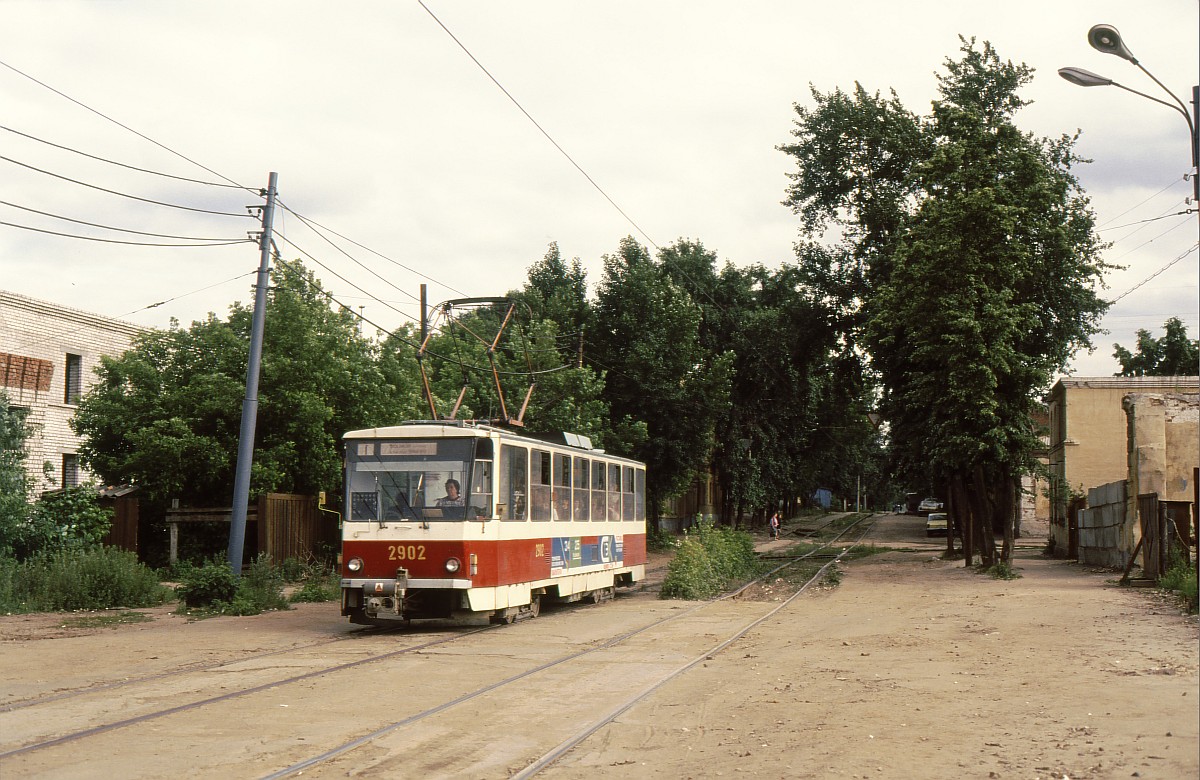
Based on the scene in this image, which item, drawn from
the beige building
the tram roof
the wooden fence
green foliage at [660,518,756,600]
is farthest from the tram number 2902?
the beige building

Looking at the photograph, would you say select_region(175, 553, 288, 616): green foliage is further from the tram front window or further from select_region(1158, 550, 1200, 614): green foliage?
select_region(1158, 550, 1200, 614): green foliage

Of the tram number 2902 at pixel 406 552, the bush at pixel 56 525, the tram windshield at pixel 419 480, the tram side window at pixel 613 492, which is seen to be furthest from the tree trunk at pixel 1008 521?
the bush at pixel 56 525

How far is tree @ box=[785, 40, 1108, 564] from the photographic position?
89.7 ft

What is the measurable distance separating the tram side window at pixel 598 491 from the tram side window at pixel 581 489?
0.44m

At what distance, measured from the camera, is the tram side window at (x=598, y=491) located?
22.3 metres

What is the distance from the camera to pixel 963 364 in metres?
27.3

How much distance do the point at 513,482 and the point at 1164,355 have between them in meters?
68.0

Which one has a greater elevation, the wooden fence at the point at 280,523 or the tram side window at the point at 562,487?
the tram side window at the point at 562,487

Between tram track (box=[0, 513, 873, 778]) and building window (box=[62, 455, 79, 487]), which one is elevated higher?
building window (box=[62, 455, 79, 487])

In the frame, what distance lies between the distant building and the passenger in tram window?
61.6 feet

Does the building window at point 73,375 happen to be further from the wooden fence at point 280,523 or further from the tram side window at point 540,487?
the tram side window at point 540,487

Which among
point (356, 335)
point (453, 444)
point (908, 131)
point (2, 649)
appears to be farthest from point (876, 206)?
point (2, 649)

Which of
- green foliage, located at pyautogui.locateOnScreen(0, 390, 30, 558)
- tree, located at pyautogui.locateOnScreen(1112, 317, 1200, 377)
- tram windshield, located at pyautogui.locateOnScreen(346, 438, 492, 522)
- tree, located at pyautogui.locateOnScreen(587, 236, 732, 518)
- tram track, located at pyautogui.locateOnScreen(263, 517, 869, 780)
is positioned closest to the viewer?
tram track, located at pyautogui.locateOnScreen(263, 517, 869, 780)

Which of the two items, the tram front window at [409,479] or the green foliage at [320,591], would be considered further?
the green foliage at [320,591]
